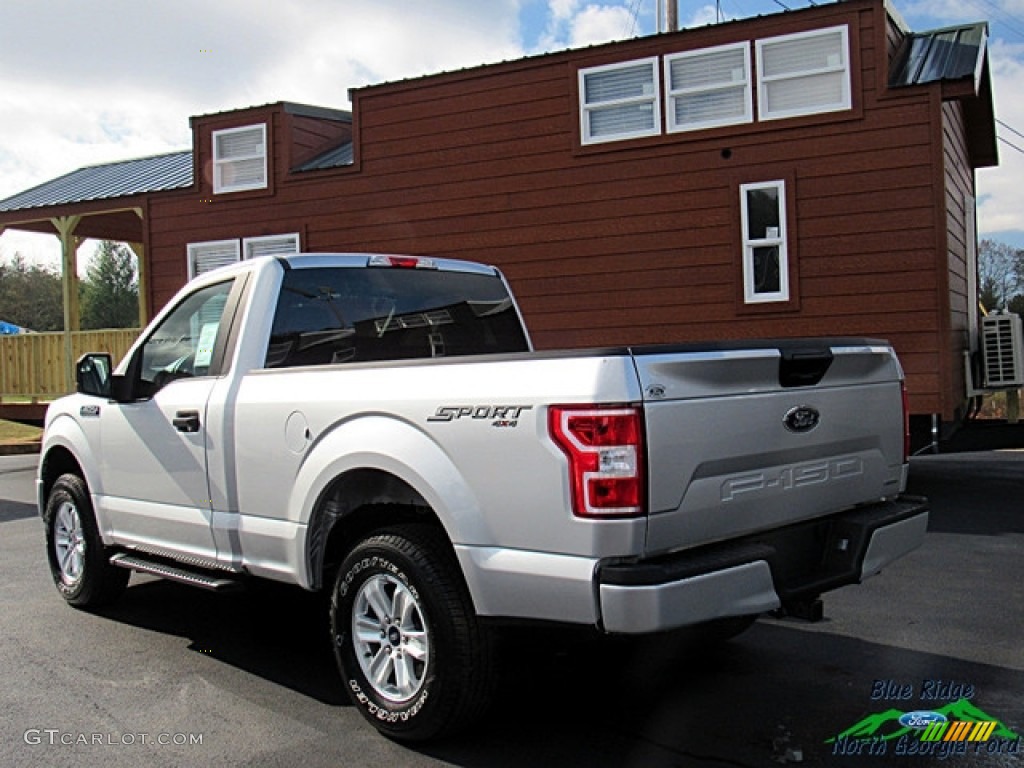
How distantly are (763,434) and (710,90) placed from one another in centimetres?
810

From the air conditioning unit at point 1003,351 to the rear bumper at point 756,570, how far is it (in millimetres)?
7255

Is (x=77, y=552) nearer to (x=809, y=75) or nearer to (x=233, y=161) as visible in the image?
(x=809, y=75)

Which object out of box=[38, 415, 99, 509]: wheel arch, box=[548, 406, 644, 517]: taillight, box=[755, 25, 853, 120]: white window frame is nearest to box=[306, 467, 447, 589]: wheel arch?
box=[548, 406, 644, 517]: taillight

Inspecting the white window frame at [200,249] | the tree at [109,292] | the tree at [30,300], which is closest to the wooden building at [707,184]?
the white window frame at [200,249]

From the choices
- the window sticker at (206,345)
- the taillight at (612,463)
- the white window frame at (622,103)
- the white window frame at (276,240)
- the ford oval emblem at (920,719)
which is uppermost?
the white window frame at (622,103)

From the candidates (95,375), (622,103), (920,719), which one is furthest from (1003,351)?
(95,375)

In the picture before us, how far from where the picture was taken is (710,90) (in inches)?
427

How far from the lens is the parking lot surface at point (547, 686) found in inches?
146

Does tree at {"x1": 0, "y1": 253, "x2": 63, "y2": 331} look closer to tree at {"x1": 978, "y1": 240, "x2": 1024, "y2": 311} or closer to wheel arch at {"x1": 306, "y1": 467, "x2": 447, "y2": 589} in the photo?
tree at {"x1": 978, "y1": 240, "x2": 1024, "y2": 311}

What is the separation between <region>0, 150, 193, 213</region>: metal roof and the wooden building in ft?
11.2

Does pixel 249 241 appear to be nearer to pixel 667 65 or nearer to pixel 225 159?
pixel 225 159

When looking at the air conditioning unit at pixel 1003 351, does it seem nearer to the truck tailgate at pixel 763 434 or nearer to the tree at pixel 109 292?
the truck tailgate at pixel 763 434

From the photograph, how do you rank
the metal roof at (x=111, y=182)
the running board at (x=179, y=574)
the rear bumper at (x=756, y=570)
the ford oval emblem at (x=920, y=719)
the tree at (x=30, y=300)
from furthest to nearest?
the tree at (x=30, y=300)
the metal roof at (x=111, y=182)
the running board at (x=179, y=574)
the ford oval emblem at (x=920, y=719)
the rear bumper at (x=756, y=570)

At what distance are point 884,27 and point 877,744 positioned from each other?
832 cm
